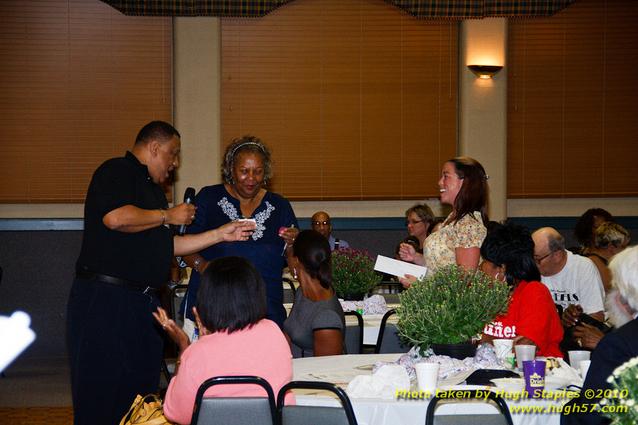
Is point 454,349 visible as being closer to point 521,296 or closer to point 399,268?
point 521,296

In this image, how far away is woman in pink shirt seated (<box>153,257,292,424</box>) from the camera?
126 inches

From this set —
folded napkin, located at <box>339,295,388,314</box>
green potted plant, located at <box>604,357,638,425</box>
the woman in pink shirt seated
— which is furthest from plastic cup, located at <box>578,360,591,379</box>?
folded napkin, located at <box>339,295,388,314</box>

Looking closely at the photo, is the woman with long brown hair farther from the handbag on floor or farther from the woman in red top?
the handbag on floor

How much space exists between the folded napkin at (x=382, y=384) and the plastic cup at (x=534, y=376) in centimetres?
42

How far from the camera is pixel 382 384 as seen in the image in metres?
3.36

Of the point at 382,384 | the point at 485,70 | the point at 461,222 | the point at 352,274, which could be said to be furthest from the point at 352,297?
the point at 485,70

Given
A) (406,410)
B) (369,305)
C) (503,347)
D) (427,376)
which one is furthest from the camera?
(369,305)

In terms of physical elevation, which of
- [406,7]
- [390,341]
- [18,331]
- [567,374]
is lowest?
[18,331]

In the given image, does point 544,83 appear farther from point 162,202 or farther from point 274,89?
point 162,202

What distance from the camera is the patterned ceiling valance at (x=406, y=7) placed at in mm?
9375

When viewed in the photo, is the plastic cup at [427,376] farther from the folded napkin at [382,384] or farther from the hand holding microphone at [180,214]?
the hand holding microphone at [180,214]

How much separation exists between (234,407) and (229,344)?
25 centimetres

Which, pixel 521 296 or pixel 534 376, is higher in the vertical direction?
pixel 521 296

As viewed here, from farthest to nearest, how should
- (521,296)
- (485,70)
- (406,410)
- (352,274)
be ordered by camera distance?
(485,70)
(352,274)
(521,296)
(406,410)
